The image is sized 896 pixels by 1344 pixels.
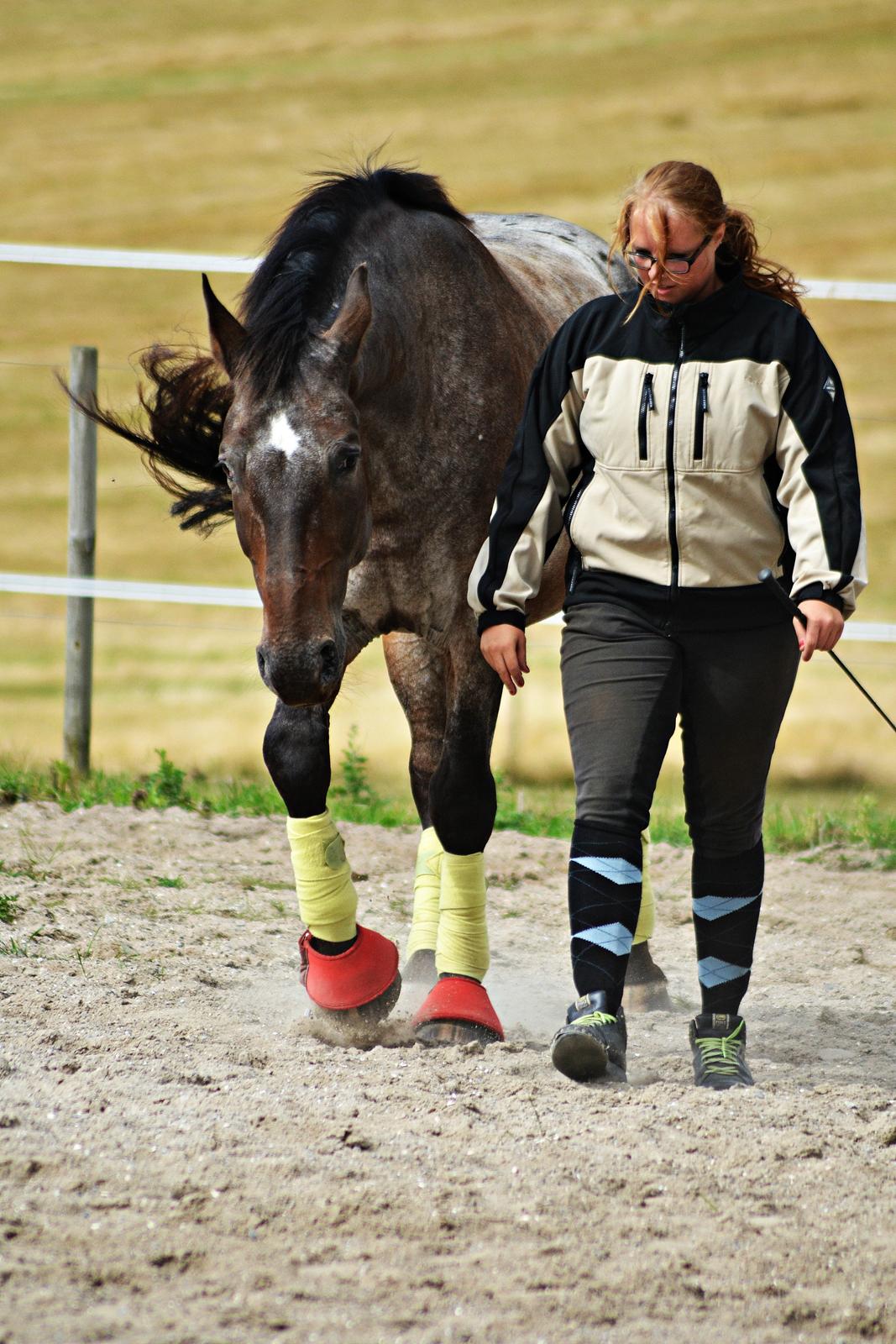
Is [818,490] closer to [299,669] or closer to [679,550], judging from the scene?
[679,550]

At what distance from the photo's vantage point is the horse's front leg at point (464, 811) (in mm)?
3873

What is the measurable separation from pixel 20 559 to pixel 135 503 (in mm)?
1720

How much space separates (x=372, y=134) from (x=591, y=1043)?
1432cm

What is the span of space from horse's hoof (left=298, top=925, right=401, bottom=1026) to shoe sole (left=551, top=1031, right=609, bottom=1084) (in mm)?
722

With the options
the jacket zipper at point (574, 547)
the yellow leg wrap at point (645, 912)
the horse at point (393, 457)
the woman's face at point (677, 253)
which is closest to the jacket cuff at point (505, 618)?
the jacket zipper at point (574, 547)

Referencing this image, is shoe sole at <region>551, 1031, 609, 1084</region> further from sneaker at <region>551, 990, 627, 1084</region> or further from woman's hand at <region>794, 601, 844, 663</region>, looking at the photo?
woman's hand at <region>794, 601, 844, 663</region>

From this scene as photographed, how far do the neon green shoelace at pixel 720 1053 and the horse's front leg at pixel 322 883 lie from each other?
80cm

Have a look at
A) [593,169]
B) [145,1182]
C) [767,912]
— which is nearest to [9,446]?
[593,169]

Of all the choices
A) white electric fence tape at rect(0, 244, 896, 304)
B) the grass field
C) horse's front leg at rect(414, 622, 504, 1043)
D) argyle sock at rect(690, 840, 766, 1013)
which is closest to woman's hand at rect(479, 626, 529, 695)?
horse's front leg at rect(414, 622, 504, 1043)

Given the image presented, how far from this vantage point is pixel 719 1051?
3461 millimetres

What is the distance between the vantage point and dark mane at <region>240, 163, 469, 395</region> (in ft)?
10.9

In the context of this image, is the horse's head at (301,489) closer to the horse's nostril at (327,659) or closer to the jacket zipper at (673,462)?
the horse's nostril at (327,659)

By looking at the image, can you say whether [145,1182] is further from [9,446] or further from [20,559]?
[9,446]

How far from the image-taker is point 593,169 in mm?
16906
